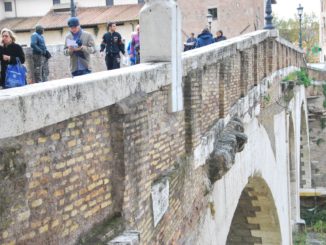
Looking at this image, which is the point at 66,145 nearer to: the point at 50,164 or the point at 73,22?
the point at 50,164

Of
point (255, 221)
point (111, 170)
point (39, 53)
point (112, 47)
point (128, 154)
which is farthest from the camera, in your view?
point (255, 221)

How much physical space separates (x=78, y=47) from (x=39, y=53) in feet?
8.54

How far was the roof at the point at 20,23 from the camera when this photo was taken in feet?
121

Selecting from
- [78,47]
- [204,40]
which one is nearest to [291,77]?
[204,40]

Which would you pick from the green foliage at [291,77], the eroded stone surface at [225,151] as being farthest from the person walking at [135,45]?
the green foliage at [291,77]

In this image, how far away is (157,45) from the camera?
20.2ft

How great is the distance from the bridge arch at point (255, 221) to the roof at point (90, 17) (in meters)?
20.6

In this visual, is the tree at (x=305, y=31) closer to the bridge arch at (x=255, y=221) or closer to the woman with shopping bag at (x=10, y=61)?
the bridge arch at (x=255, y=221)

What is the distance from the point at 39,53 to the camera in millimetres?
10914

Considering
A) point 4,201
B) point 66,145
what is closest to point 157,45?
point 66,145

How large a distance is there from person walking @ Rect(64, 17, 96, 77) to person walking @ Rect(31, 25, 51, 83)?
197cm

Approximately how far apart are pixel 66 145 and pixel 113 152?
2.64ft

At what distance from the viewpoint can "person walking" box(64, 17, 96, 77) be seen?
→ 852 cm

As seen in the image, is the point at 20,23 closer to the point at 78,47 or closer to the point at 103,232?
the point at 78,47
